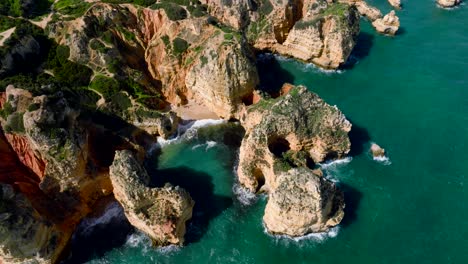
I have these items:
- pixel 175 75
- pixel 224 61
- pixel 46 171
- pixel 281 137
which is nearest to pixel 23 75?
pixel 46 171

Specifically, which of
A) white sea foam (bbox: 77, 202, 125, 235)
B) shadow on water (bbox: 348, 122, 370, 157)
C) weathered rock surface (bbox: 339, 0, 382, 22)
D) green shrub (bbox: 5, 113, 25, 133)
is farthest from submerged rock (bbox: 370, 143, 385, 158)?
green shrub (bbox: 5, 113, 25, 133)

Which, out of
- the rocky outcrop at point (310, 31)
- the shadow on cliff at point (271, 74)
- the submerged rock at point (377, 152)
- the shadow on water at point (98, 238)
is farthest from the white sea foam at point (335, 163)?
the shadow on water at point (98, 238)

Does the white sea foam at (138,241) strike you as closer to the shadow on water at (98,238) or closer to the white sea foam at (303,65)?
the shadow on water at (98,238)

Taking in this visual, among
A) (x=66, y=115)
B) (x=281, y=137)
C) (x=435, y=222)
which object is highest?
(x=66, y=115)

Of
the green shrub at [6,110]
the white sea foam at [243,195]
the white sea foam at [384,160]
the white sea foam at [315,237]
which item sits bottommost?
the white sea foam at [243,195]

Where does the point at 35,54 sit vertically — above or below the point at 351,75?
above

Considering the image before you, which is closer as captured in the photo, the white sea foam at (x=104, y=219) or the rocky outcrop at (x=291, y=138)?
the white sea foam at (x=104, y=219)

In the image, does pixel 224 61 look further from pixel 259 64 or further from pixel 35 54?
pixel 35 54
